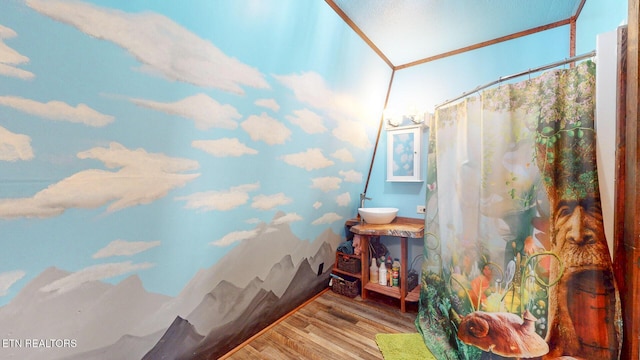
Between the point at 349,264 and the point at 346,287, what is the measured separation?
24 cm

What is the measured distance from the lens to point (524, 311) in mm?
1340

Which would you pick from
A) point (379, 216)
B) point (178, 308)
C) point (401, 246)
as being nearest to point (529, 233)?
point (401, 246)

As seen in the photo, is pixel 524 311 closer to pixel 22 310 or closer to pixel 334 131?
pixel 334 131

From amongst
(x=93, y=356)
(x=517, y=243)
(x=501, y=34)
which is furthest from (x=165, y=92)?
(x=501, y=34)

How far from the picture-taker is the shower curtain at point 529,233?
3.95 feet

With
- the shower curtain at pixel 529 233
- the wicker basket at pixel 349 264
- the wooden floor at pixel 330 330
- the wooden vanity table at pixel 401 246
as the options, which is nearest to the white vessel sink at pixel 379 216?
the wooden vanity table at pixel 401 246

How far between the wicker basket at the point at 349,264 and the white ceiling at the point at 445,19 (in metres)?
2.21

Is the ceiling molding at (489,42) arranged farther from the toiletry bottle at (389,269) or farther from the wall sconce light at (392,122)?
the toiletry bottle at (389,269)

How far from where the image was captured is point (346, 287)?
8.21 ft

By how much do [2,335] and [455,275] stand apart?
93.2 inches

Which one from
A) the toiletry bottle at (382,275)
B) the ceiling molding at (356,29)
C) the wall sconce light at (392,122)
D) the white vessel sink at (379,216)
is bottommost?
the toiletry bottle at (382,275)

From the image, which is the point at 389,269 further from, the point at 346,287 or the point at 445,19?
the point at 445,19

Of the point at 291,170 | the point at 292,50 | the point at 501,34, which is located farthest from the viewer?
the point at 501,34

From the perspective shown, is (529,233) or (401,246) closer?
(529,233)
